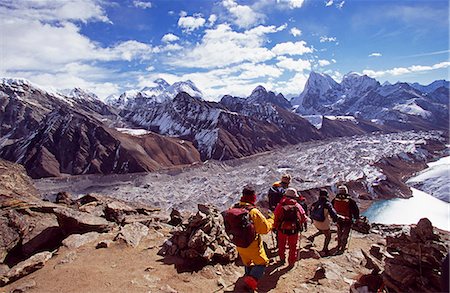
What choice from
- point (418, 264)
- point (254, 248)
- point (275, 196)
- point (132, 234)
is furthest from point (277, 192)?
point (132, 234)

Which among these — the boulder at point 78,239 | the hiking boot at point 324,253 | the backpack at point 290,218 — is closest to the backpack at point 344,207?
the hiking boot at point 324,253

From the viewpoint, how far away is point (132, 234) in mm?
13602

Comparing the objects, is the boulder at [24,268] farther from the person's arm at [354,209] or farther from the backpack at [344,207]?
the person's arm at [354,209]

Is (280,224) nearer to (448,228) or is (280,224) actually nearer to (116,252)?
(116,252)

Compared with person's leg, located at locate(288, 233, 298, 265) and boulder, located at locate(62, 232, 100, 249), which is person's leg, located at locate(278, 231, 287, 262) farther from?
boulder, located at locate(62, 232, 100, 249)

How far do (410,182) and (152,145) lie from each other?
367 feet

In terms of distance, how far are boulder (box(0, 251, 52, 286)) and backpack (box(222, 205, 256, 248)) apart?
7525mm

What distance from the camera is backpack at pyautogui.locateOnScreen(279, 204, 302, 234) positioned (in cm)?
983

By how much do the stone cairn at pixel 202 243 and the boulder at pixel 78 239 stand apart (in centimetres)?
342

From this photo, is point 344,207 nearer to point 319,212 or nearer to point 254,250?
point 319,212

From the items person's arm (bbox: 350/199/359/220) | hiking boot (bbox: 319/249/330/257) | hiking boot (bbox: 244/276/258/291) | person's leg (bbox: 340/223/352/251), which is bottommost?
hiking boot (bbox: 319/249/330/257)

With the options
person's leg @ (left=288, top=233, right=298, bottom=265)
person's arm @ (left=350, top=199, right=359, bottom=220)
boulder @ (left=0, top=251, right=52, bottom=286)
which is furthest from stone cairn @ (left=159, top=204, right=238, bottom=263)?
person's arm @ (left=350, top=199, right=359, bottom=220)

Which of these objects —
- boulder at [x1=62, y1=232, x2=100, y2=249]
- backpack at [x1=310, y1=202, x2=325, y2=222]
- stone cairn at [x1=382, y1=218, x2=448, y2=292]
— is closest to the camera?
stone cairn at [x1=382, y1=218, x2=448, y2=292]

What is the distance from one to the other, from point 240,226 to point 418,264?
166 inches
